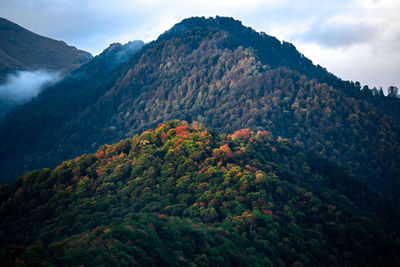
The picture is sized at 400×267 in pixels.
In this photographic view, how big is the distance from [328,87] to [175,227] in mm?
158320

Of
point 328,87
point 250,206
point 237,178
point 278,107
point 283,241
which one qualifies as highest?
point 328,87

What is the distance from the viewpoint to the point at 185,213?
65625mm

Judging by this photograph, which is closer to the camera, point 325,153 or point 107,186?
point 107,186

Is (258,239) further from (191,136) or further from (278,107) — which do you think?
(278,107)

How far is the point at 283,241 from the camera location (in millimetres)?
58156

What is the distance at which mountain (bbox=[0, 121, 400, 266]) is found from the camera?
44.7 m

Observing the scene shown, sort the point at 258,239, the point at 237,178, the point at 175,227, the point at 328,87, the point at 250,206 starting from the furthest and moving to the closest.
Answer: the point at 328,87 → the point at 237,178 → the point at 250,206 → the point at 258,239 → the point at 175,227

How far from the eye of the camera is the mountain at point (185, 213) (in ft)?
147

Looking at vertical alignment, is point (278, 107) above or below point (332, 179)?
above

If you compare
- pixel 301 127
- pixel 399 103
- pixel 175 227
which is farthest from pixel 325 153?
pixel 175 227

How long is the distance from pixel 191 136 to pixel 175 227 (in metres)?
38.7

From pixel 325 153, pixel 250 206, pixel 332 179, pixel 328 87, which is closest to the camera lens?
pixel 250 206

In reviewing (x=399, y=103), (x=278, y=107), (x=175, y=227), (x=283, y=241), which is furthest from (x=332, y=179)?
(x=399, y=103)

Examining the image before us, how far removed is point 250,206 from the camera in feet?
224
